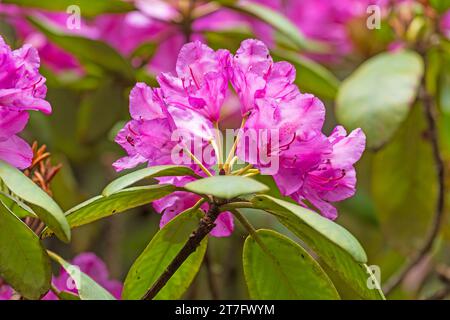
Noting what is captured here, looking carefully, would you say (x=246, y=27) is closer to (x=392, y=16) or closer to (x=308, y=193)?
(x=392, y=16)

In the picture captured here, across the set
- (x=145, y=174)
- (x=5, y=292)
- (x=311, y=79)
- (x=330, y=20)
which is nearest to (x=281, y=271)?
(x=145, y=174)

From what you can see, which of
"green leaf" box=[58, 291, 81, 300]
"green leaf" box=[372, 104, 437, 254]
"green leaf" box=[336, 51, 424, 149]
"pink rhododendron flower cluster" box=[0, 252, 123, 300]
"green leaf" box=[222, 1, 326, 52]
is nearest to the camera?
"green leaf" box=[58, 291, 81, 300]

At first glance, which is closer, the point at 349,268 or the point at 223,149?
the point at 349,268

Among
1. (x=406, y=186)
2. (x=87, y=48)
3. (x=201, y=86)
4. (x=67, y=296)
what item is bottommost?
(x=406, y=186)

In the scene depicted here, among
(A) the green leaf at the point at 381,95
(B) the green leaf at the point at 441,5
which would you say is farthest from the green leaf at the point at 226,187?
(B) the green leaf at the point at 441,5

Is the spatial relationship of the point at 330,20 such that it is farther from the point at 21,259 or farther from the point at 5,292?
the point at 21,259

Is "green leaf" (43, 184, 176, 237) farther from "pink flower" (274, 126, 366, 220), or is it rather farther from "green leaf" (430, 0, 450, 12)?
"green leaf" (430, 0, 450, 12)

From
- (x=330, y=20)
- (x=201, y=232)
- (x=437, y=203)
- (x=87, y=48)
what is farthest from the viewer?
(x=330, y=20)

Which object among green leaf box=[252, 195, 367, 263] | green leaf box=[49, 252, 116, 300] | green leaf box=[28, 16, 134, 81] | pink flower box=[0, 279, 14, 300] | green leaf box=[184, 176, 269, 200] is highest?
green leaf box=[184, 176, 269, 200]

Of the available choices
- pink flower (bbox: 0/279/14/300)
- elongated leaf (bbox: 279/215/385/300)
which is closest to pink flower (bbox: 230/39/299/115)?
elongated leaf (bbox: 279/215/385/300)
